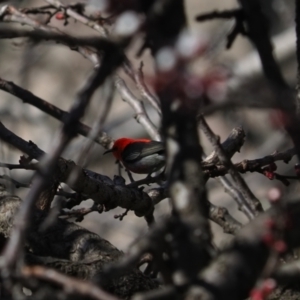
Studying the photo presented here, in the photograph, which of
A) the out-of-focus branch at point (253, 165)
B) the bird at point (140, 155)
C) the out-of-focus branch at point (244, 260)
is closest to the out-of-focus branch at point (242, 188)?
the out-of-focus branch at point (244, 260)

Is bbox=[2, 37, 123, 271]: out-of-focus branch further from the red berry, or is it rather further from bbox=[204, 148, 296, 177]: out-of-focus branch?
the red berry

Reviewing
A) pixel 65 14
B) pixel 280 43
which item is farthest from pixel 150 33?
pixel 280 43

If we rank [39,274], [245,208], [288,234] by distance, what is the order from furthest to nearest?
[245,208] < [288,234] < [39,274]

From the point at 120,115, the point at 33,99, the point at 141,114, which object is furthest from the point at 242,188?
the point at 120,115

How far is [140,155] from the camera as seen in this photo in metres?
6.04

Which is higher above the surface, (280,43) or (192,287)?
(192,287)

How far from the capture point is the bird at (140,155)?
5926mm

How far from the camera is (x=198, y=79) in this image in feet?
4.63

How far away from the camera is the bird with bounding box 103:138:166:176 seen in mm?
5926

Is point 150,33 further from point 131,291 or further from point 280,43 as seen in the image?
point 280,43

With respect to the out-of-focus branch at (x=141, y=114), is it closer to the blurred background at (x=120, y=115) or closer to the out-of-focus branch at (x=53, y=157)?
the out-of-focus branch at (x=53, y=157)

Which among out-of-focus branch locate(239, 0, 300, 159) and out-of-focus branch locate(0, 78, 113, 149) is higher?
out-of-focus branch locate(239, 0, 300, 159)

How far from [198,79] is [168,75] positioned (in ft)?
0.20

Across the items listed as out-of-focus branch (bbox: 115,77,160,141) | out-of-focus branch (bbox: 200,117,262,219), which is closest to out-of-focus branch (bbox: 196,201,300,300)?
out-of-focus branch (bbox: 200,117,262,219)
